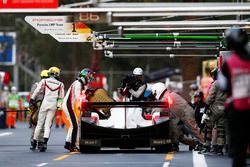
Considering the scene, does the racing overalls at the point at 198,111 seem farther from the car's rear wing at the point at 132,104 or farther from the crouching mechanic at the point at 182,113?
the car's rear wing at the point at 132,104

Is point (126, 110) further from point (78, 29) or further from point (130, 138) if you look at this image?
point (78, 29)

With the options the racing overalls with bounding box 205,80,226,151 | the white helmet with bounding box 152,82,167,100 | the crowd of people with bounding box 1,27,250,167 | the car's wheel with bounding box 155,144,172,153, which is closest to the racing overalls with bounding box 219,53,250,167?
the crowd of people with bounding box 1,27,250,167

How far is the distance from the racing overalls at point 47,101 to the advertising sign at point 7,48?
5065 cm

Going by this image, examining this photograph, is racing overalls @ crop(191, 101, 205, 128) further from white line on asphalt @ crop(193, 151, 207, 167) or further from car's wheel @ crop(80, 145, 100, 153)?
car's wheel @ crop(80, 145, 100, 153)

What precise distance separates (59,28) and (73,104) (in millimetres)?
1718

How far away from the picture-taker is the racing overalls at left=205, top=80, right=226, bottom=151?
926 inches

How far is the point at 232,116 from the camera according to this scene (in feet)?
47.4

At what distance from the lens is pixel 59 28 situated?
2600 cm

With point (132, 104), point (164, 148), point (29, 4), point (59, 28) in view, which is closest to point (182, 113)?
point (164, 148)

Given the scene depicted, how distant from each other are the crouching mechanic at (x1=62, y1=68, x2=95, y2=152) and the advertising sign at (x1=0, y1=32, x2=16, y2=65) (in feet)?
167

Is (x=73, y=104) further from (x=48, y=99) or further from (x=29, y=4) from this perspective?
(x=29, y=4)

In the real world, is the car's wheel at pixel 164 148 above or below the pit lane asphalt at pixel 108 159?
above

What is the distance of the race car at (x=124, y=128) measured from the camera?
24609 millimetres

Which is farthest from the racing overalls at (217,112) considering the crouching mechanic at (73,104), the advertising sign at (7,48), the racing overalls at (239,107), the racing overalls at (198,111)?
the advertising sign at (7,48)
